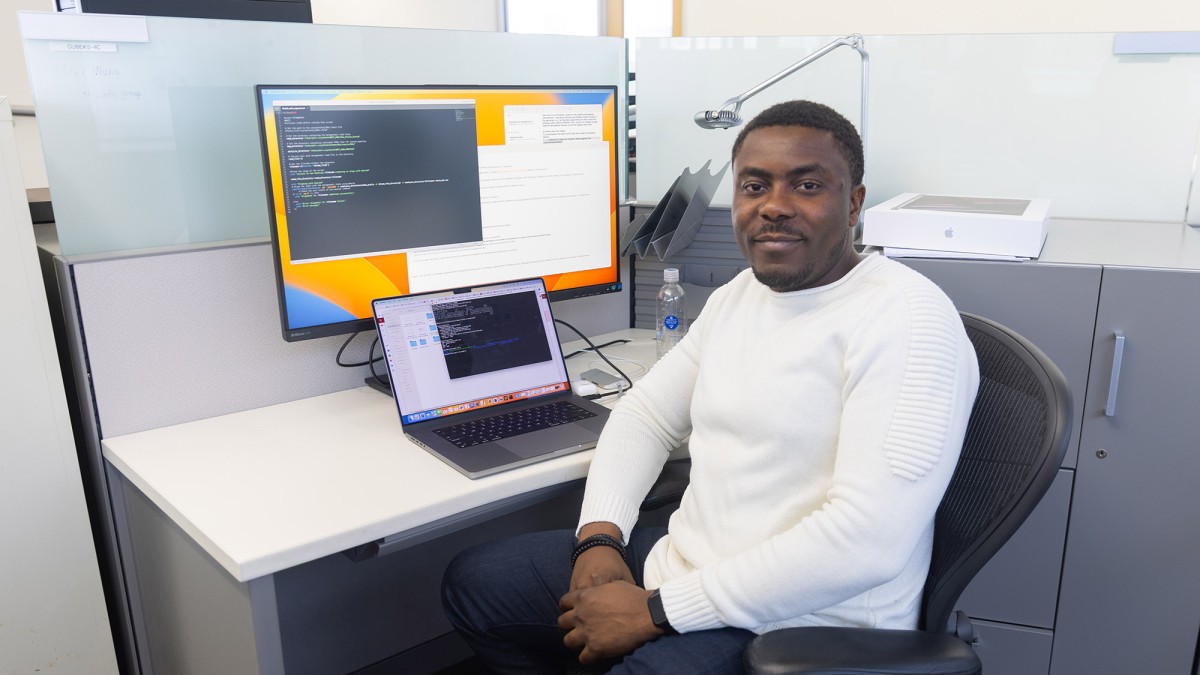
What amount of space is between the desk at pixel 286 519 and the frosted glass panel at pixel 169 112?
0.34 metres

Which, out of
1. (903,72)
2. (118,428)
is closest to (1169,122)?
(903,72)

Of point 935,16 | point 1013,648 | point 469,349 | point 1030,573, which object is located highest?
point 935,16

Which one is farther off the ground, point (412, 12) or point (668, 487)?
point (412, 12)

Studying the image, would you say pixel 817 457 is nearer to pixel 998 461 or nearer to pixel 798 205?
pixel 998 461

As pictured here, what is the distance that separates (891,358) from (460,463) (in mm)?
600

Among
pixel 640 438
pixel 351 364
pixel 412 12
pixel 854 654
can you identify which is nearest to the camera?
pixel 854 654

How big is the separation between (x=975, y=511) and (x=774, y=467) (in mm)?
232

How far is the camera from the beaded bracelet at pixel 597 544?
47.9 inches

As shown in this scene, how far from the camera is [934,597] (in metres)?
1.04

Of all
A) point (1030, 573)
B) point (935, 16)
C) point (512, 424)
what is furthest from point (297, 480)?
point (935, 16)

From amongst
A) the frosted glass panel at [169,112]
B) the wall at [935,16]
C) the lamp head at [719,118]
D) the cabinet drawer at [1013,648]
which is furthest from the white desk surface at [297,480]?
the wall at [935,16]

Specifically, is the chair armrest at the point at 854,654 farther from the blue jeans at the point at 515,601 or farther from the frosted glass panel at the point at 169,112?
the frosted glass panel at the point at 169,112

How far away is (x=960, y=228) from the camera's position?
4.68 ft

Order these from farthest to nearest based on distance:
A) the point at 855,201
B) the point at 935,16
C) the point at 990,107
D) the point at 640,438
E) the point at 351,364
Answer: the point at 935,16 < the point at 990,107 < the point at 351,364 < the point at 640,438 < the point at 855,201
